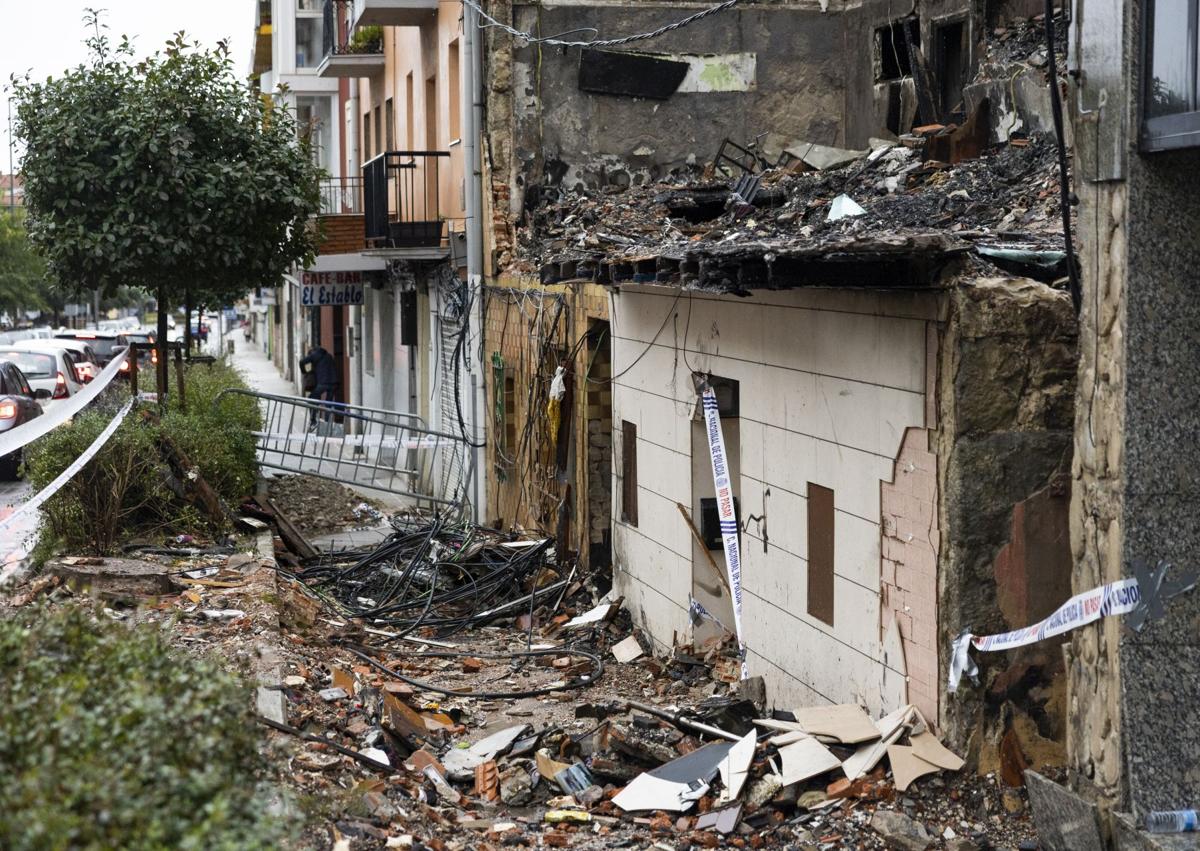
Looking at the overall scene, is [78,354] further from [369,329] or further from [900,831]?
[900,831]

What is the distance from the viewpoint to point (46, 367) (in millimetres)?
26656

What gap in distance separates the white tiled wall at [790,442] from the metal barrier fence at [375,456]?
636 centimetres

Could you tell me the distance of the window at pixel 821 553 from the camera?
8414 millimetres

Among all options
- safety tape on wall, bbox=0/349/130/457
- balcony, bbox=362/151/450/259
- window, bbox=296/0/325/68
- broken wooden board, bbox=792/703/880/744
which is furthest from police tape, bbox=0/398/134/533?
window, bbox=296/0/325/68

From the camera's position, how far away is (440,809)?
7.57 metres

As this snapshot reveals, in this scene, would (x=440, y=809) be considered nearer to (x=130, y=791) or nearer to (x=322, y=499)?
(x=130, y=791)

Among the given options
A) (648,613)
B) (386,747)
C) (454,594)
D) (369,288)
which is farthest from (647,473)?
(369,288)

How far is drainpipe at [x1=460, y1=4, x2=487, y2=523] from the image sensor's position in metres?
16.4

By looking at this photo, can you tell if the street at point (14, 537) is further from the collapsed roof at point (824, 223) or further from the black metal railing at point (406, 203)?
the black metal railing at point (406, 203)

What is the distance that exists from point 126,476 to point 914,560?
720 cm

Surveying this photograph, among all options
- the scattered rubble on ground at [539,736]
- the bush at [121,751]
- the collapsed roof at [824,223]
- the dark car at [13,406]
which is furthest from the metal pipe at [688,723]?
the dark car at [13,406]

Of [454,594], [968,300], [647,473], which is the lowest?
[454,594]

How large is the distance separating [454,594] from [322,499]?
5.74m

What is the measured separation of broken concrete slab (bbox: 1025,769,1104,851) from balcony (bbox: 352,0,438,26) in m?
15.6
